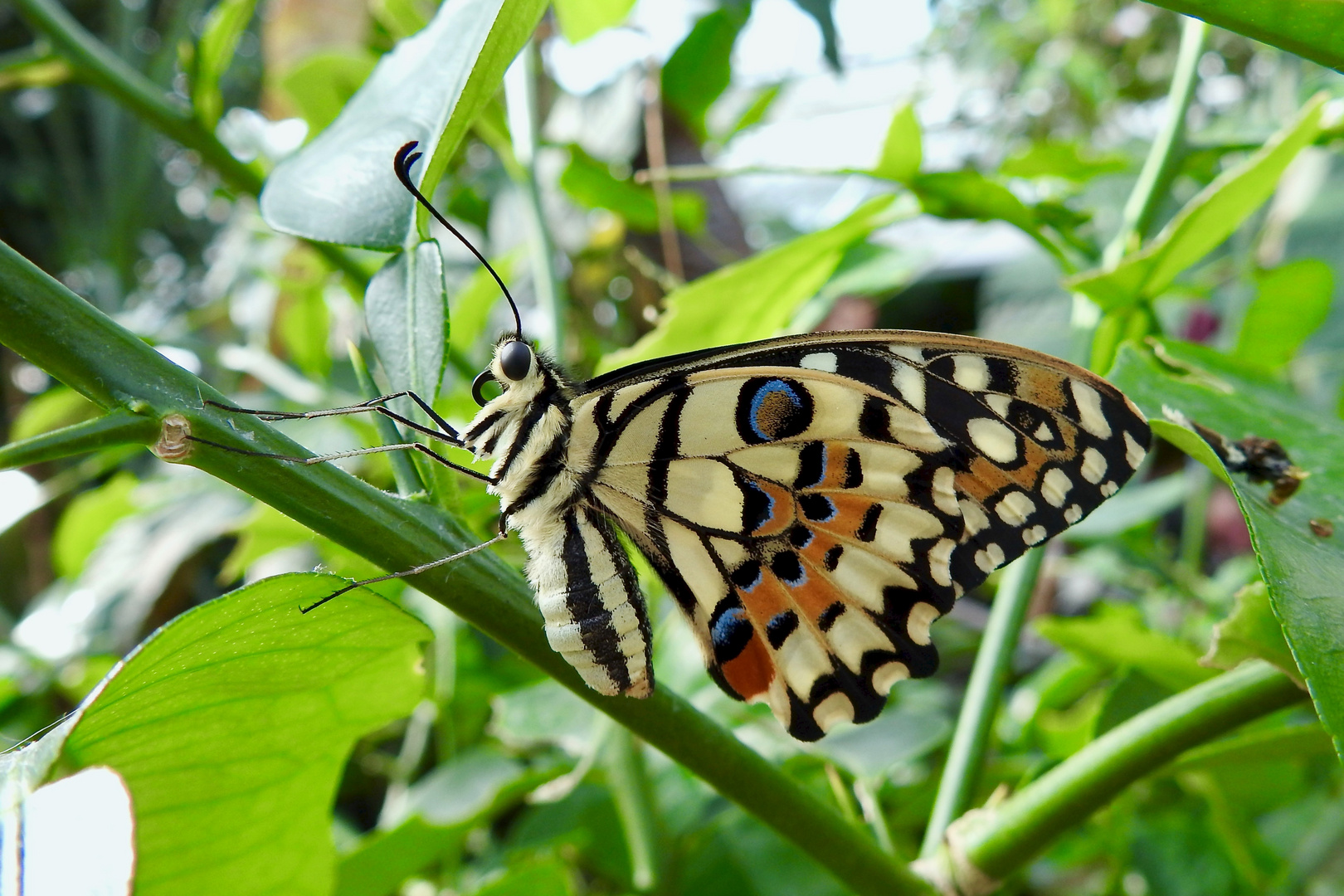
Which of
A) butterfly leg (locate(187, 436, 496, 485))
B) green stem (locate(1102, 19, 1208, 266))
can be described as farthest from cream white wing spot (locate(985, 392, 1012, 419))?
butterfly leg (locate(187, 436, 496, 485))

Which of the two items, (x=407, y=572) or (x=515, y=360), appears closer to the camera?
(x=407, y=572)

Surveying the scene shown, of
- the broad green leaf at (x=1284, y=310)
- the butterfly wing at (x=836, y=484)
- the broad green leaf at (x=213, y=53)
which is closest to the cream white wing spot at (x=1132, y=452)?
the butterfly wing at (x=836, y=484)

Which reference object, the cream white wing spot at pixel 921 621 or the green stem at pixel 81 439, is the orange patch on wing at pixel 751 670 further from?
the green stem at pixel 81 439

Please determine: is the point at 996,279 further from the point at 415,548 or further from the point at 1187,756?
the point at 415,548

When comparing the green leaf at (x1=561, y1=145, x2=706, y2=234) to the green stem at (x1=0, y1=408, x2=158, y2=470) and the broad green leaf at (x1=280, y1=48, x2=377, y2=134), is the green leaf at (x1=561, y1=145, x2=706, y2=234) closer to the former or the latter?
the broad green leaf at (x1=280, y1=48, x2=377, y2=134)

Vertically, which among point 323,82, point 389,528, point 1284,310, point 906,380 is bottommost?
point 1284,310

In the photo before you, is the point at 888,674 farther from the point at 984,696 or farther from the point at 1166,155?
the point at 1166,155

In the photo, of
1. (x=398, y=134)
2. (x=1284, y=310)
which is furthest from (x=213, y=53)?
(x=1284, y=310)
